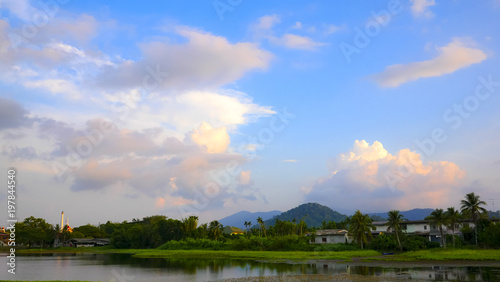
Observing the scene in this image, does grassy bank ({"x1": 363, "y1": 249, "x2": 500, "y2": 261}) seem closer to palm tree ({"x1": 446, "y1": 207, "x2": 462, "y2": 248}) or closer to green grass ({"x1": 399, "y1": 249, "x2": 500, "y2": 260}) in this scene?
green grass ({"x1": 399, "y1": 249, "x2": 500, "y2": 260})

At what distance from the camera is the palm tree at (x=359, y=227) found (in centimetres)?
6612

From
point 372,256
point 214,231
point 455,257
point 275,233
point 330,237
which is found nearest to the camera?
point 455,257

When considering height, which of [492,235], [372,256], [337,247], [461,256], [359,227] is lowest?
[372,256]

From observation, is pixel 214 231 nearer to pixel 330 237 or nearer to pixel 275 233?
pixel 275 233

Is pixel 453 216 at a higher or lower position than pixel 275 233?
higher

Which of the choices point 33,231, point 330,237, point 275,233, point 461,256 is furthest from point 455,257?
point 33,231

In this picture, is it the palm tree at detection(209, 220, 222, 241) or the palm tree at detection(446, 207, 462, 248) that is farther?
the palm tree at detection(209, 220, 222, 241)

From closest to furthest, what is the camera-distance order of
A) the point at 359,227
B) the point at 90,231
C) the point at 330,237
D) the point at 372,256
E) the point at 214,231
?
the point at 372,256 < the point at 359,227 < the point at 330,237 < the point at 214,231 < the point at 90,231

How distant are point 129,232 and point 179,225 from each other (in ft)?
54.8

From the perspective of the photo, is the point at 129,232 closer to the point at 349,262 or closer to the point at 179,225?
the point at 179,225

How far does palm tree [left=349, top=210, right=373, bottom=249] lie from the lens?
66125mm

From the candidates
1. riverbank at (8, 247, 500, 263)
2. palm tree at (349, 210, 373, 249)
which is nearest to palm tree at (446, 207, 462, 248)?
riverbank at (8, 247, 500, 263)

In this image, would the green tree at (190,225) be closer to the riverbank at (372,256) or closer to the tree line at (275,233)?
the tree line at (275,233)

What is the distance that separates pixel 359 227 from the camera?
66250 mm
